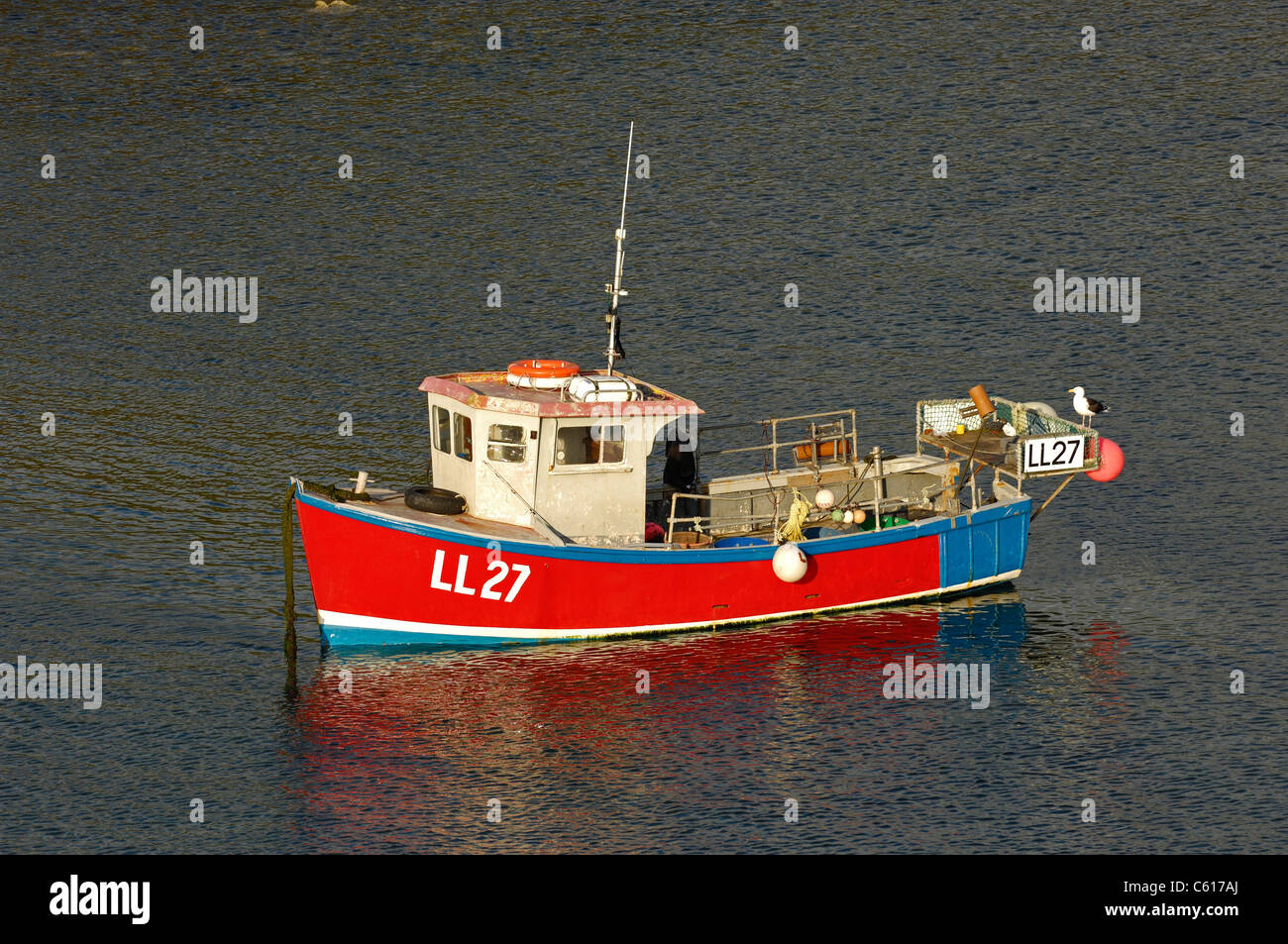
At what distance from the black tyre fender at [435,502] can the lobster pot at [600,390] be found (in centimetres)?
320

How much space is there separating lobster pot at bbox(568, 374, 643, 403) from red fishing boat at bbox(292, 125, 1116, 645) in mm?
40

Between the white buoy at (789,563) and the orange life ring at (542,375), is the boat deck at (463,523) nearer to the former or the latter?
the orange life ring at (542,375)

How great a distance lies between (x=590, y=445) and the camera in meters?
42.2

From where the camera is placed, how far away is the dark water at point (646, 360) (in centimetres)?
3734

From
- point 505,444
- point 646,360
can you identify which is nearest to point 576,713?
point 505,444

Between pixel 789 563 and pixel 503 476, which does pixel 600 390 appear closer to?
pixel 503 476

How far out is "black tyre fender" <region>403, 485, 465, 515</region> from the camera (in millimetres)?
42031

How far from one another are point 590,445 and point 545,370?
1.96 metres

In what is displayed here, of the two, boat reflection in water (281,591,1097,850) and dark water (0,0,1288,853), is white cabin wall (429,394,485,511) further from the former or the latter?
dark water (0,0,1288,853)

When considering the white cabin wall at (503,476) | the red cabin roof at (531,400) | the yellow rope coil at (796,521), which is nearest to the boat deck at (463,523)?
the white cabin wall at (503,476)

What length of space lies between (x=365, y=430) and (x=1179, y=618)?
24550 mm

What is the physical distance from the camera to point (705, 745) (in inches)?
1510

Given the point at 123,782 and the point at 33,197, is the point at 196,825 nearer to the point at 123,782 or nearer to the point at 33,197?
the point at 123,782

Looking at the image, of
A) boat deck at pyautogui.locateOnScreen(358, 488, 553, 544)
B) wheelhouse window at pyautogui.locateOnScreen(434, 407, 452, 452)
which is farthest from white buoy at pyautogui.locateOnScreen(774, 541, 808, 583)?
wheelhouse window at pyautogui.locateOnScreen(434, 407, 452, 452)
